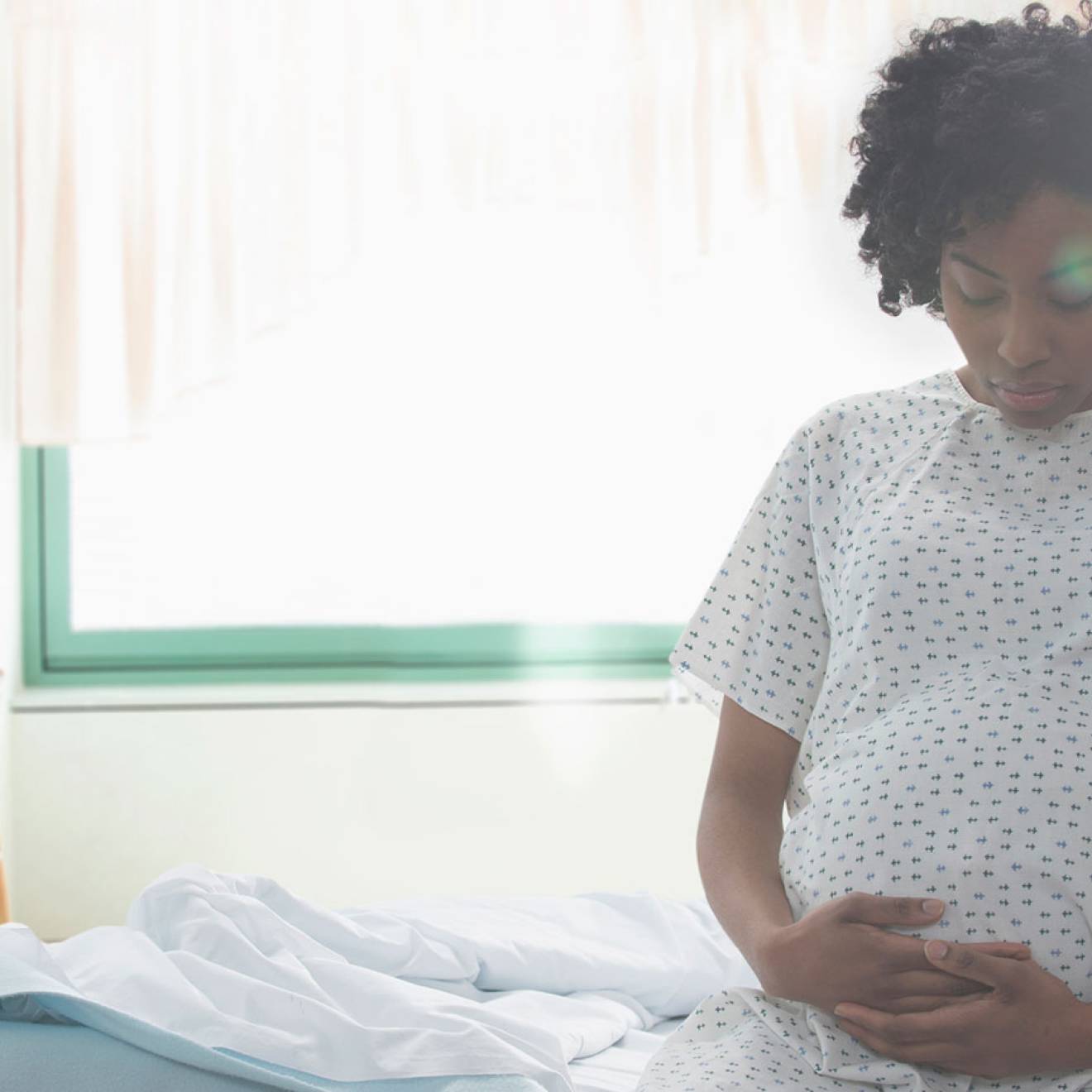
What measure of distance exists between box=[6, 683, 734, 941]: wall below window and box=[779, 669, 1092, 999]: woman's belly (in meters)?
2.05

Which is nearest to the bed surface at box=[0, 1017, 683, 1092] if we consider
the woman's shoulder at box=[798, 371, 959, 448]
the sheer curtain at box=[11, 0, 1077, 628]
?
the woman's shoulder at box=[798, 371, 959, 448]

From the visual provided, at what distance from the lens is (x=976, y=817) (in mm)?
900

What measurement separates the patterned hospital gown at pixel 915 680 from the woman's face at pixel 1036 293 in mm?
86

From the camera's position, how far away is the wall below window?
2963 millimetres

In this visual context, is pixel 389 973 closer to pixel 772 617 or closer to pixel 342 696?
pixel 772 617

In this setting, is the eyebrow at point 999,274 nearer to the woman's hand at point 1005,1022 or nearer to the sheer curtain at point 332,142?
the woman's hand at point 1005,1022

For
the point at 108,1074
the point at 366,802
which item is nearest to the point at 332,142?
the point at 366,802

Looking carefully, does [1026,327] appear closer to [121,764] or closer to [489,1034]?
[489,1034]

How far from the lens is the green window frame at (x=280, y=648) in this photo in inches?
122

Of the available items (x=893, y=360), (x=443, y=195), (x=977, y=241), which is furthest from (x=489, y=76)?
(x=977, y=241)

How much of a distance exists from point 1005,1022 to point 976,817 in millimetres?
130

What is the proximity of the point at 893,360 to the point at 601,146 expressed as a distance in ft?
2.69

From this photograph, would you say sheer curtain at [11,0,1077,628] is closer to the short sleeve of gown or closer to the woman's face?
the short sleeve of gown

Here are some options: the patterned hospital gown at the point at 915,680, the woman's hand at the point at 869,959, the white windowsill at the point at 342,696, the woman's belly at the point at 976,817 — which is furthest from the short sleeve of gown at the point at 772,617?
the white windowsill at the point at 342,696
